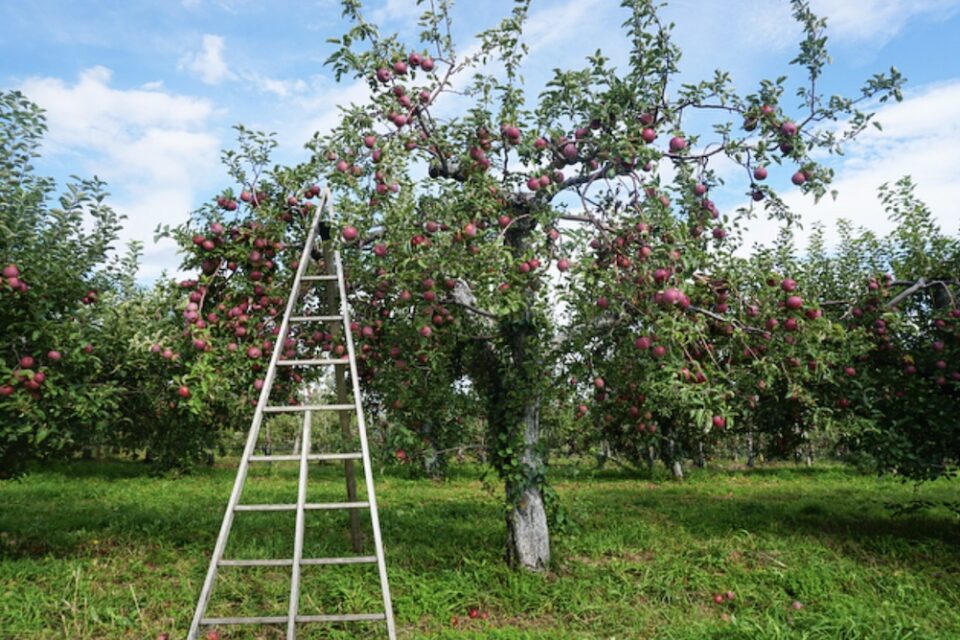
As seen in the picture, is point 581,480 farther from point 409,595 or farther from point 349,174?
point 349,174

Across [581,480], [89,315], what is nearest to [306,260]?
[89,315]

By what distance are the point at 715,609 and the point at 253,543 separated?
546 centimetres

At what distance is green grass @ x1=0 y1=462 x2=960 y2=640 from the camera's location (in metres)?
6.02

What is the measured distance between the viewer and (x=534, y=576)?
7.04 m

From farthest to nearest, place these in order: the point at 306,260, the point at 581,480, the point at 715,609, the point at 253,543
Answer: the point at 581,480
the point at 253,543
the point at 715,609
the point at 306,260

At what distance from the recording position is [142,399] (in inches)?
334

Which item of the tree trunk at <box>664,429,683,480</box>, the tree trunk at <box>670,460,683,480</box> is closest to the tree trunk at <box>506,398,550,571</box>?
the tree trunk at <box>664,429,683,480</box>

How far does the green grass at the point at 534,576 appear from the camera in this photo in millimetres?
6020

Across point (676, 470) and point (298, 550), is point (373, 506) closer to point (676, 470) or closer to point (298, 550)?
point (298, 550)

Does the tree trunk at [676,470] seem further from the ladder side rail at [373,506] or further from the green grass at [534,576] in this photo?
the ladder side rail at [373,506]

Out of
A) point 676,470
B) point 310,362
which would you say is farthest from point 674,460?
point 310,362

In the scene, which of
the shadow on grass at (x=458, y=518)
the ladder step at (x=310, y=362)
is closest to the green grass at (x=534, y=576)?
the shadow on grass at (x=458, y=518)

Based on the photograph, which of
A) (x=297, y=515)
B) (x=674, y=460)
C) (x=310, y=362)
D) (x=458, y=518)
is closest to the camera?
(x=297, y=515)

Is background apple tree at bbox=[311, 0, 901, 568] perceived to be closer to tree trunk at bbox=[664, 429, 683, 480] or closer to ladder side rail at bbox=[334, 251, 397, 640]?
ladder side rail at bbox=[334, 251, 397, 640]
